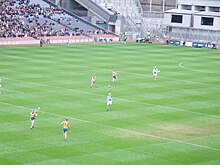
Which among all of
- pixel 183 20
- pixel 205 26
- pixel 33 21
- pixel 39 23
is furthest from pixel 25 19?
pixel 205 26

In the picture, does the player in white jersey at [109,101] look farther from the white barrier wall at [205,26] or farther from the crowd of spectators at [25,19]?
the white barrier wall at [205,26]

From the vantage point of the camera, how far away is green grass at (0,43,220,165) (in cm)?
3528

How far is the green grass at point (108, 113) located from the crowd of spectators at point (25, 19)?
622 inches

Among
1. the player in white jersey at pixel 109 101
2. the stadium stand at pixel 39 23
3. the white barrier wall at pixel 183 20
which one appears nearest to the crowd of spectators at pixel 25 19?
the stadium stand at pixel 39 23

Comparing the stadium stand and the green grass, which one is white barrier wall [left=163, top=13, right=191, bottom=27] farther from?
the green grass

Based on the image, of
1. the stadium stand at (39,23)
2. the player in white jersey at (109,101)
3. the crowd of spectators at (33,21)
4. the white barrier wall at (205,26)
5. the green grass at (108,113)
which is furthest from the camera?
the white barrier wall at (205,26)

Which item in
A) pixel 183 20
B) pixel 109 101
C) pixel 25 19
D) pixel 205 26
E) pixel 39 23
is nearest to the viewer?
pixel 109 101

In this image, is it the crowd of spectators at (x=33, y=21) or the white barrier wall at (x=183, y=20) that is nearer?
the crowd of spectators at (x=33, y=21)

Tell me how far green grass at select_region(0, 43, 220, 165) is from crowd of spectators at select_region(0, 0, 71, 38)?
15795mm

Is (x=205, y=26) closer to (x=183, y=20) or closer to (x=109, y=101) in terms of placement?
(x=183, y=20)

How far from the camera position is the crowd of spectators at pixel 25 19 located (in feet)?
323

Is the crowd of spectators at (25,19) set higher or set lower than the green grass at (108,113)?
higher

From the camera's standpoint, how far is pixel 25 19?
345 ft

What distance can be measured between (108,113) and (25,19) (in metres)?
61.5
